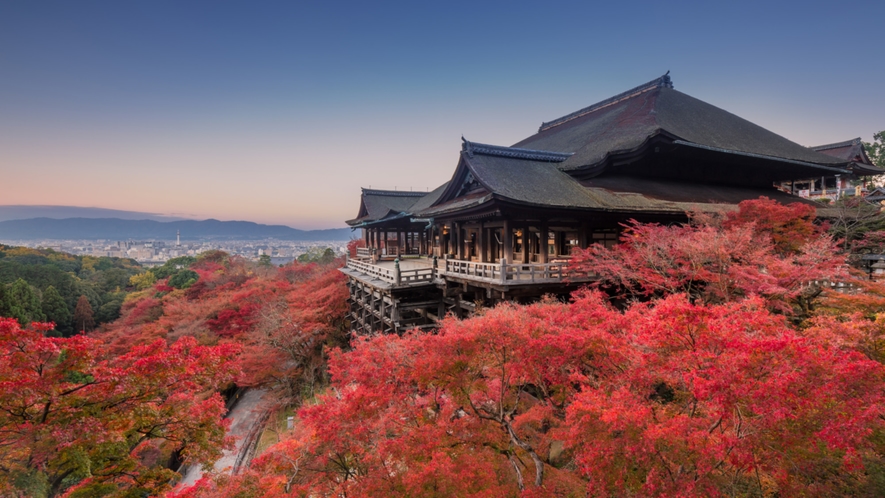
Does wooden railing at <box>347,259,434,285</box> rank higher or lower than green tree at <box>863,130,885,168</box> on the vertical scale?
lower

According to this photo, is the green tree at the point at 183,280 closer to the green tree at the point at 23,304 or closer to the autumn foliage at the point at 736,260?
the green tree at the point at 23,304

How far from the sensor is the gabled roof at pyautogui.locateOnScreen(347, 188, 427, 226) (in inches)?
1188

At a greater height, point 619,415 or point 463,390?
point 619,415

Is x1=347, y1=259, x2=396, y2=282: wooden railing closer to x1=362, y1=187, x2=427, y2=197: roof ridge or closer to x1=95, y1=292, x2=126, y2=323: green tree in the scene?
x1=362, y1=187, x2=427, y2=197: roof ridge

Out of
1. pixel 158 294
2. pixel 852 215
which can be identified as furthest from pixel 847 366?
pixel 158 294

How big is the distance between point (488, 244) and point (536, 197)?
3379 mm

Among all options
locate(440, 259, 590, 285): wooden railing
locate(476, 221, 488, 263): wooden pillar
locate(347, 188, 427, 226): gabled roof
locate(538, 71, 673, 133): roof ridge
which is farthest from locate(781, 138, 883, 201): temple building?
locate(347, 188, 427, 226): gabled roof

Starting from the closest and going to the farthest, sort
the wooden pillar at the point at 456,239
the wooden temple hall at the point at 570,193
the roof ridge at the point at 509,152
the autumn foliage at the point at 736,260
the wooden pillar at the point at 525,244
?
the autumn foliage at the point at 736,260 → the wooden temple hall at the point at 570,193 → the wooden pillar at the point at 525,244 → the roof ridge at the point at 509,152 → the wooden pillar at the point at 456,239

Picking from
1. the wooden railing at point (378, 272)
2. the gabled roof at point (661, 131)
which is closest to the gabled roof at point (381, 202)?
the wooden railing at point (378, 272)

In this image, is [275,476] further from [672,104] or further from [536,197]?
[672,104]

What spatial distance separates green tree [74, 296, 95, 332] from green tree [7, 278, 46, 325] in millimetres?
3658

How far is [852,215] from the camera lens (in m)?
14.6

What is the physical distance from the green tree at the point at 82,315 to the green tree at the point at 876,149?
73.6 meters

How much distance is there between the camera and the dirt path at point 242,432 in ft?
48.3
